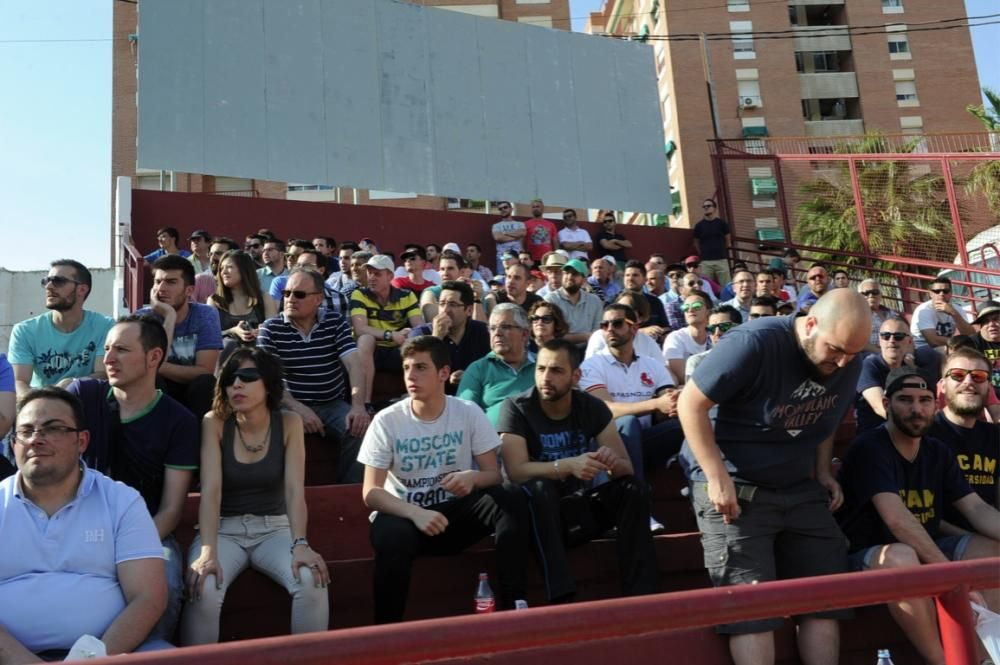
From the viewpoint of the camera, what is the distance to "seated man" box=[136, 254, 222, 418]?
4945mm

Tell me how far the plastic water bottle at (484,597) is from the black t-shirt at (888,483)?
5.47 ft

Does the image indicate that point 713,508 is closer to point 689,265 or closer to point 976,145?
point 689,265

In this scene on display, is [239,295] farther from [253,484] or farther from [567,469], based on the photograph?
[567,469]

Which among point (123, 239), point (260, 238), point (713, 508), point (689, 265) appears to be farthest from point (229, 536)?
point (689, 265)

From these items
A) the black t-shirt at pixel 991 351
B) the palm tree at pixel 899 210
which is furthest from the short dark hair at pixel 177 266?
the palm tree at pixel 899 210

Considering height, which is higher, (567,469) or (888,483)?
(567,469)

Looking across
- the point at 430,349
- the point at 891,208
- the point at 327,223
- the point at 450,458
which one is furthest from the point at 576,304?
the point at 891,208

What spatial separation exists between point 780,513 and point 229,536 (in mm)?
2294

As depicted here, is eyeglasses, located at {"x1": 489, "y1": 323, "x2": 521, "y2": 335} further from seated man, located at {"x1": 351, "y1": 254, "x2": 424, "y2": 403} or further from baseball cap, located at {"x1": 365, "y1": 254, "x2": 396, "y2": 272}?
baseball cap, located at {"x1": 365, "y1": 254, "x2": 396, "y2": 272}

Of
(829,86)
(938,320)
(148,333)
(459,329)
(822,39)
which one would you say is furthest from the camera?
(822,39)

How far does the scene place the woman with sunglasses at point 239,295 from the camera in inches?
239

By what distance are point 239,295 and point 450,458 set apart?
9.41 feet

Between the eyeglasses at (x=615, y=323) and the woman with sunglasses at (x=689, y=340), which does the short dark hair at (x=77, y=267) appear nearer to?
the eyeglasses at (x=615, y=323)

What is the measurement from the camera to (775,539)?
3.54 metres
